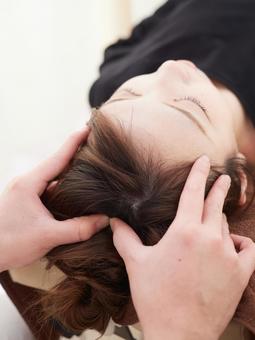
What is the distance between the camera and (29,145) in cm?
161

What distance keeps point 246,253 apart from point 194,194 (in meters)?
0.12

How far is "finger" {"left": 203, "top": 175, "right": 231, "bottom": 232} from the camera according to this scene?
642mm

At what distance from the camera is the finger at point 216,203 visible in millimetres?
642

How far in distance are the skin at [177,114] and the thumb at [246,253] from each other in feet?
0.53

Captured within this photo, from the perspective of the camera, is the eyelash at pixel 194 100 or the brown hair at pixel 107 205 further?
the eyelash at pixel 194 100

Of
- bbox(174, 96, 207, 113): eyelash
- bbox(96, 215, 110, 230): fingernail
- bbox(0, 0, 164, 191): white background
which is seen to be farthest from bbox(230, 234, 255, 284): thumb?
bbox(0, 0, 164, 191): white background

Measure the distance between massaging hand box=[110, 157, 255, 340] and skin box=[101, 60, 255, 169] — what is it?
156 mm

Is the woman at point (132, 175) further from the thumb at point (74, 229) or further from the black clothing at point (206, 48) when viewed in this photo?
the black clothing at point (206, 48)

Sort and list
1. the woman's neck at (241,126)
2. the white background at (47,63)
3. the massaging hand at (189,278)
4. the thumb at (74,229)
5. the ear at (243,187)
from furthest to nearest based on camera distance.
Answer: the white background at (47,63) < the woman's neck at (241,126) < the ear at (243,187) < the thumb at (74,229) < the massaging hand at (189,278)

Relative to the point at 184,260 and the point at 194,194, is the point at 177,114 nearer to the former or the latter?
the point at 194,194

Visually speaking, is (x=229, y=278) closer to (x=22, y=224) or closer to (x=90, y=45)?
(x=22, y=224)

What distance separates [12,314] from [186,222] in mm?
530

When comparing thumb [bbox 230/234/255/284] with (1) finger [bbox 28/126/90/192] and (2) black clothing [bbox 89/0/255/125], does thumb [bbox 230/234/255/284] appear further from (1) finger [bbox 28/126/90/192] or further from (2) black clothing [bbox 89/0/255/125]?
(2) black clothing [bbox 89/0/255/125]

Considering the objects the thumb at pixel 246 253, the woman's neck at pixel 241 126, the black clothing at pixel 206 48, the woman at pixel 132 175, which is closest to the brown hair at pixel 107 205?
the woman at pixel 132 175
